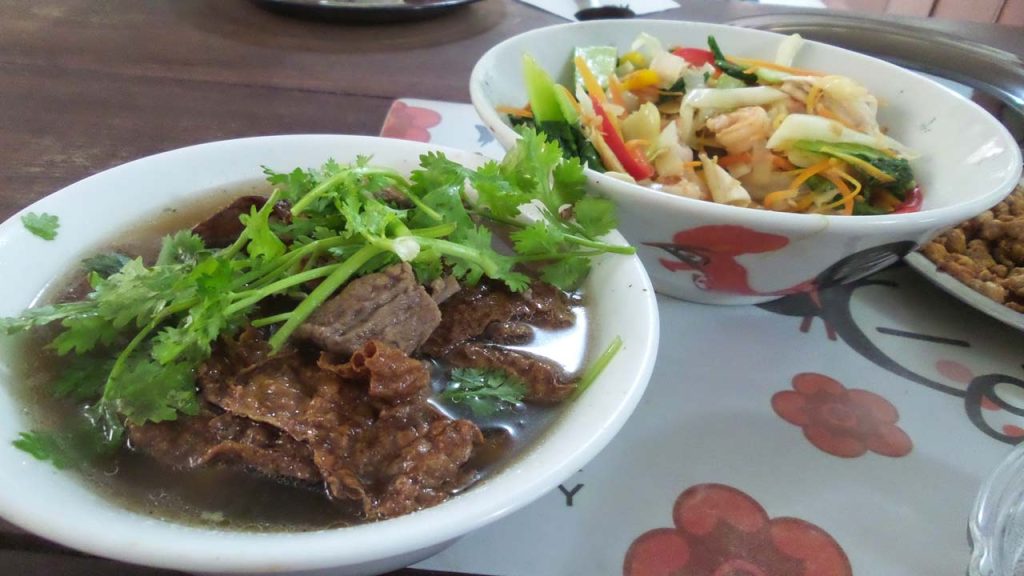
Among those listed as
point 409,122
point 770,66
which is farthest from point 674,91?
point 409,122

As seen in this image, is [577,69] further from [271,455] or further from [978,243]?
[271,455]

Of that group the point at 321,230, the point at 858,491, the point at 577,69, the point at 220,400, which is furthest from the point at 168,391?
the point at 577,69

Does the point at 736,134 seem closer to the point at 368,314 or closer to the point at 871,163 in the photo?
the point at 871,163

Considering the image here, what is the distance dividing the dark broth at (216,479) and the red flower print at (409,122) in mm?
840

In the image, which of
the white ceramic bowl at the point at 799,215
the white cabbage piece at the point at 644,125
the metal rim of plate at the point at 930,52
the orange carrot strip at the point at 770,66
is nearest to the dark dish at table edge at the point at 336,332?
Result: the white ceramic bowl at the point at 799,215

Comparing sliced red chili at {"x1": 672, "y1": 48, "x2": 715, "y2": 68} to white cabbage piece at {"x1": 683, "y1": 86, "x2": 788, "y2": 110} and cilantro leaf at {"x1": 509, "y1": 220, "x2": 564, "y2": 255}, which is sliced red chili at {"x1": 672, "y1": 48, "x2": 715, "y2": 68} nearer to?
white cabbage piece at {"x1": 683, "y1": 86, "x2": 788, "y2": 110}

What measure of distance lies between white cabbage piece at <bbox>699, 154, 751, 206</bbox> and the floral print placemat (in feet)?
0.66

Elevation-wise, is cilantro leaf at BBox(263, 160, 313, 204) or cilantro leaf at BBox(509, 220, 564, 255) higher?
cilantro leaf at BBox(263, 160, 313, 204)

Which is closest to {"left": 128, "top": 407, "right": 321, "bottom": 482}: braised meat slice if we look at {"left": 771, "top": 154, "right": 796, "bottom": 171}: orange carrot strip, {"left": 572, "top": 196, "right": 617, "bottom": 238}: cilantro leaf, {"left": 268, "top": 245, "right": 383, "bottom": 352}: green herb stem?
{"left": 268, "top": 245, "right": 383, "bottom": 352}: green herb stem

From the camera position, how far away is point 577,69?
1.47 metres

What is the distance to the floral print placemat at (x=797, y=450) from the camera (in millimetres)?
796

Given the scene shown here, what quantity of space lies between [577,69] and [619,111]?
0.20 metres

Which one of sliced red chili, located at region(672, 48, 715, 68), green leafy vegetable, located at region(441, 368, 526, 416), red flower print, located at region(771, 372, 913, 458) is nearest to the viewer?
green leafy vegetable, located at region(441, 368, 526, 416)

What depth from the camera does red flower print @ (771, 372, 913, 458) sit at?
38.0 inches
